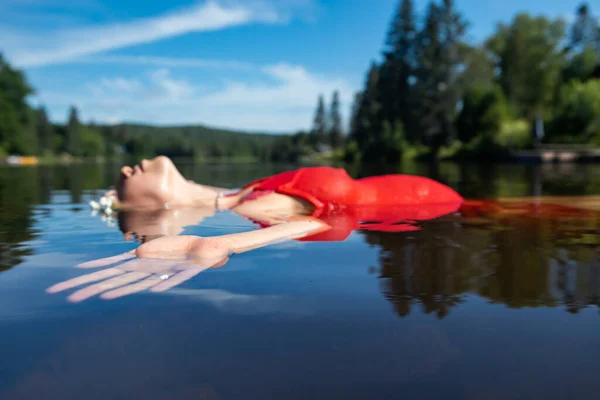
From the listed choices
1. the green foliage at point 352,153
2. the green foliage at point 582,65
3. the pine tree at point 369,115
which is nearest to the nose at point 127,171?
the pine tree at point 369,115

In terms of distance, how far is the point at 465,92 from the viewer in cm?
4269

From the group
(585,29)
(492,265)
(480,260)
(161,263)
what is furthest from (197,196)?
(585,29)

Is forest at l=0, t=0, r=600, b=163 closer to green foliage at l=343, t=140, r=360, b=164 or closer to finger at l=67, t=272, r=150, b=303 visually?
green foliage at l=343, t=140, r=360, b=164

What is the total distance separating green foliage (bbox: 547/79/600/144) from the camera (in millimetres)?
32125

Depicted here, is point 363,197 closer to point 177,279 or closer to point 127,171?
point 127,171

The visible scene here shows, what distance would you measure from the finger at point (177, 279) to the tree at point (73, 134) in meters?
108

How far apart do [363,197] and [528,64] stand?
53.9 m

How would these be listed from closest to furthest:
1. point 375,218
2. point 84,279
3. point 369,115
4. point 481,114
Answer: point 84,279 < point 375,218 < point 481,114 < point 369,115

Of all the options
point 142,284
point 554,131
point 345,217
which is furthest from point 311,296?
point 554,131

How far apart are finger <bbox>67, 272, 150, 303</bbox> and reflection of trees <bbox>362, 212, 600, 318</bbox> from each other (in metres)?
1.45

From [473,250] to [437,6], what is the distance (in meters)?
45.7

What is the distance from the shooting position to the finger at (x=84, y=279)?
8.40 feet

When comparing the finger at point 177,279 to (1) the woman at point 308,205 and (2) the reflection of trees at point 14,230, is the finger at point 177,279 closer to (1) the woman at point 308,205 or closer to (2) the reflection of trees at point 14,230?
(1) the woman at point 308,205

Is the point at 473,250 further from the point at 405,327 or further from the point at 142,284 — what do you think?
the point at 142,284
